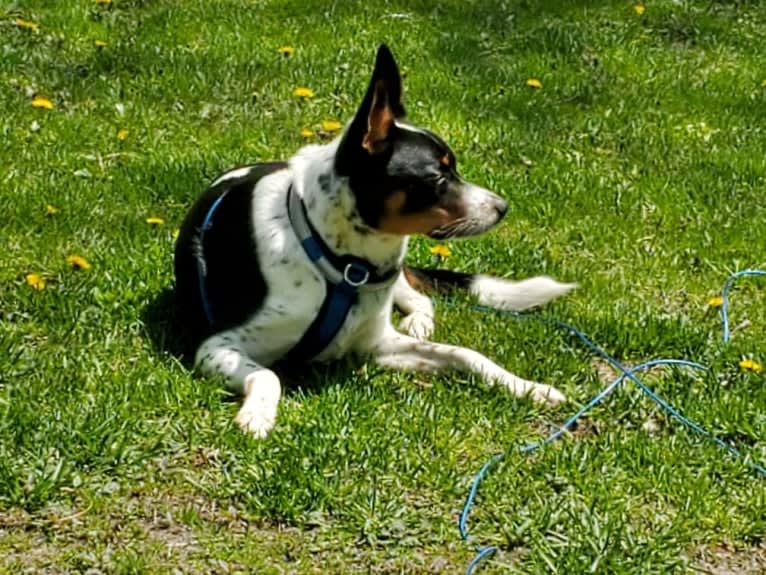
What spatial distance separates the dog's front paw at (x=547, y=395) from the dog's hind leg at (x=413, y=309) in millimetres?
654

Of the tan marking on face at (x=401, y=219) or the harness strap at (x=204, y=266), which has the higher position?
the tan marking on face at (x=401, y=219)

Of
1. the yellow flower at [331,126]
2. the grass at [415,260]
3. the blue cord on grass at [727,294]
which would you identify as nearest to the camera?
the grass at [415,260]

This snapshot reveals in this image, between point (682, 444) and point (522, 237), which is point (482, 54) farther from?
point (682, 444)

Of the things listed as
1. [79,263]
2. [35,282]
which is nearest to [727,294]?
[79,263]

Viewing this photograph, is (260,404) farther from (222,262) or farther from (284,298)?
(222,262)

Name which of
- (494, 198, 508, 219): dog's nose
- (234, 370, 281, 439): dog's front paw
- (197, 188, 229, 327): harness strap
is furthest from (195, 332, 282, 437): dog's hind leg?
(494, 198, 508, 219): dog's nose

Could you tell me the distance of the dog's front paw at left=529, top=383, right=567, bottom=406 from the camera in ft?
15.2

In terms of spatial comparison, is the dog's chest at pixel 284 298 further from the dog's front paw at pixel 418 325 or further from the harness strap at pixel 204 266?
the dog's front paw at pixel 418 325

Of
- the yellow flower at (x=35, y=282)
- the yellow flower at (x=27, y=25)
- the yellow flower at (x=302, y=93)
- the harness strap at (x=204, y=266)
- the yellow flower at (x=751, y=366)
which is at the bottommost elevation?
the yellow flower at (x=302, y=93)

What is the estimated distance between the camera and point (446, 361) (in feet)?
15.8

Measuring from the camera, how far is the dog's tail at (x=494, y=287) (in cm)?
538

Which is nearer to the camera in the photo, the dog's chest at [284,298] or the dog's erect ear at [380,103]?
the dog's erect ear at [380,103]

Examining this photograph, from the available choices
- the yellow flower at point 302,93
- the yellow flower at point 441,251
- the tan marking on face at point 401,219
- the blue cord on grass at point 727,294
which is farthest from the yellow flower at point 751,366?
the yellow flower at point 302,93

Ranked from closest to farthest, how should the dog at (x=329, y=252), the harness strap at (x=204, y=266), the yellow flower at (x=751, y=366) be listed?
the dog at (x=329, y=252)
the harness strap at (x=204, y=266)
the yellow flower at (x=751, y=366)
